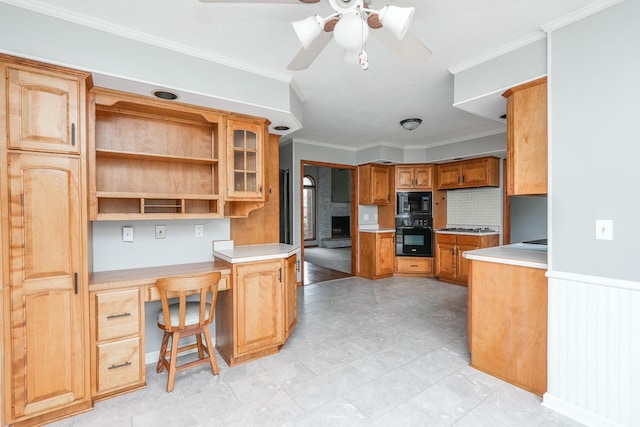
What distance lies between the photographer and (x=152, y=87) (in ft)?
7.16

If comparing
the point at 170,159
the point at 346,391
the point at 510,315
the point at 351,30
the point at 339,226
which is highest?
the point at 351,30

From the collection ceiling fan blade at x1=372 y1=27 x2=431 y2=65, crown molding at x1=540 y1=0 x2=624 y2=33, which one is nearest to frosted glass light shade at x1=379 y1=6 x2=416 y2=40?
ceiling fan blade at x1=372 y1=27 x2=431 y2=65

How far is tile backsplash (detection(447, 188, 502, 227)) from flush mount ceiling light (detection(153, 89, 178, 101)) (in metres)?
5.15

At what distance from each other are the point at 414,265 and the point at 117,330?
489cm

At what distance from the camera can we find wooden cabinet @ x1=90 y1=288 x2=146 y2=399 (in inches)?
79.6

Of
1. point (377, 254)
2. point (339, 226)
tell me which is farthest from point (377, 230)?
point (339, 226)

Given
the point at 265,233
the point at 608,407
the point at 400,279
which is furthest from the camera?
the point at 400,279

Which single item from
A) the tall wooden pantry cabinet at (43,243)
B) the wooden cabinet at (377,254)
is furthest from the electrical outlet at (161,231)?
the wooden cabinet at (377,254)

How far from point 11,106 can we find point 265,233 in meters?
2.27

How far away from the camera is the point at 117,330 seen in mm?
2090

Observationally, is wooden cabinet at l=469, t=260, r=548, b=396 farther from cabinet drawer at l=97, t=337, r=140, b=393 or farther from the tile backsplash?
the tile backsplash

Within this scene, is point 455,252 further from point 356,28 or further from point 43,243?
point 43,243

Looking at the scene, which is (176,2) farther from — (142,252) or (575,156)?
(575,156)

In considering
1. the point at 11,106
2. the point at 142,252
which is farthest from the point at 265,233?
the point at 11,106
